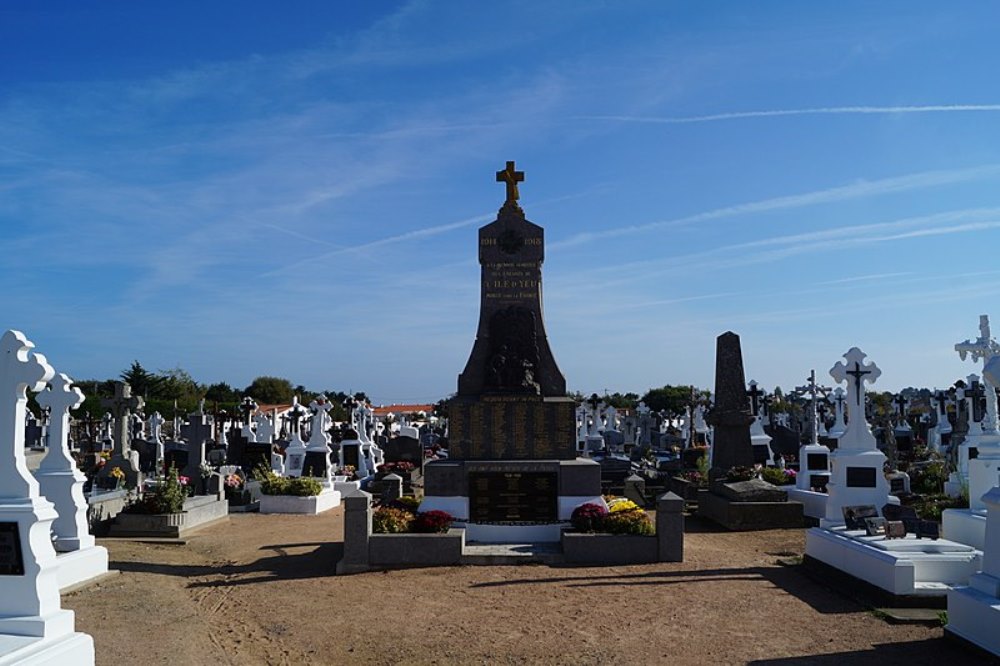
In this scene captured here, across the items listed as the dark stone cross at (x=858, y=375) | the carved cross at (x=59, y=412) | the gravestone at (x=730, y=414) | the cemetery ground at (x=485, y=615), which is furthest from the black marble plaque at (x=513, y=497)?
the gravestone at (x=730, y=414)

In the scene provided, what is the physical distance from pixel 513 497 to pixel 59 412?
24.6 feet

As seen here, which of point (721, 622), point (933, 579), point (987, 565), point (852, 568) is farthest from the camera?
point (852, 568)

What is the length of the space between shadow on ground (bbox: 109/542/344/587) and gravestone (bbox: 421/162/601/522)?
6.69 feet

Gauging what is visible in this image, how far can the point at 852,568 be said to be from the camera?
10781 mm

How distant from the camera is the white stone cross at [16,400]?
6316mm

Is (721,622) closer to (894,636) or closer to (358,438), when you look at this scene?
(894,636)

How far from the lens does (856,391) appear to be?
13227 millimetres

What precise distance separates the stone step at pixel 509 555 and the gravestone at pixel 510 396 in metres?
1.00

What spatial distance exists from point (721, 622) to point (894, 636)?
182cm

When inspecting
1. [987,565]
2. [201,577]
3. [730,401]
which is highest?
[730,401]

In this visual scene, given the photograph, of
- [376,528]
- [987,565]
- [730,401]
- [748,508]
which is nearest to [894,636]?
[987,565]

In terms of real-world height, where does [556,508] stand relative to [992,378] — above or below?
below

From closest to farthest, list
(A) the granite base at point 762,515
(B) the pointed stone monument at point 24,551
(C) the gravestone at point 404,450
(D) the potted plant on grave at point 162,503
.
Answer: (B) the pointed stone monument at point 24,551, (D) the potted plant on grave at point 162,503, (A) the granite base at point 762,515, (C) the gravestone at point 404,450

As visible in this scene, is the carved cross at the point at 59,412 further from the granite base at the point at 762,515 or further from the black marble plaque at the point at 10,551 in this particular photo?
the granite base at the point at 762,515
